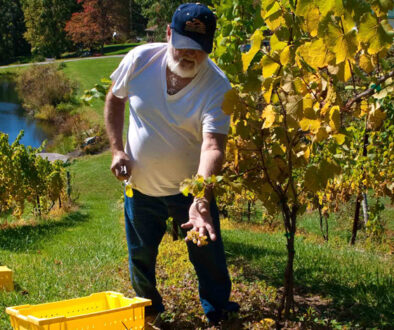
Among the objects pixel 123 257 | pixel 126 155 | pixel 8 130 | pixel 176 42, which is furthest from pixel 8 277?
pixel 8 130

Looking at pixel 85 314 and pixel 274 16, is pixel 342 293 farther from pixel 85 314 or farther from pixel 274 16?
pixel 274 16

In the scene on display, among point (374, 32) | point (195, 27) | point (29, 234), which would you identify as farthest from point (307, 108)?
point (29, 234)

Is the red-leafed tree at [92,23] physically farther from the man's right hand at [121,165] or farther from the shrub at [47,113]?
the man's right hand at [121,165]

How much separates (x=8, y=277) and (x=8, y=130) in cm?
2504

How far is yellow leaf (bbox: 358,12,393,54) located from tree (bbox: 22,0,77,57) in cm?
5673

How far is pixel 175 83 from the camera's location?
10.0 feet

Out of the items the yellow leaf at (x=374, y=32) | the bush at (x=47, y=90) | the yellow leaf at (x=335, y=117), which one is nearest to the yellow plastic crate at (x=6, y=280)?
the yellow leaf at (x=335, y=117)

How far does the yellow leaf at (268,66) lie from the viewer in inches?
100

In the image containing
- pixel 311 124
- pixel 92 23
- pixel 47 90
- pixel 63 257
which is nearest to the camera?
pixel 311 124

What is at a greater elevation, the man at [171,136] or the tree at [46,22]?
the tree at [46,22]

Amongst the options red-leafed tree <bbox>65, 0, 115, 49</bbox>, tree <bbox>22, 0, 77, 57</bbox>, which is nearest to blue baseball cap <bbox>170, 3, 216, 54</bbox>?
red-leafed tree <bbox>65, 0, 115, 49</bbox>

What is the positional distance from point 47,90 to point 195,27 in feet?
112

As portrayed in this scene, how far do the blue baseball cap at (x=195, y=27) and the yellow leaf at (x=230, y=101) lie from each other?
0.85 feet

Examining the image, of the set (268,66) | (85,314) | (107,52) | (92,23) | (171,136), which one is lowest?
(85,314)
